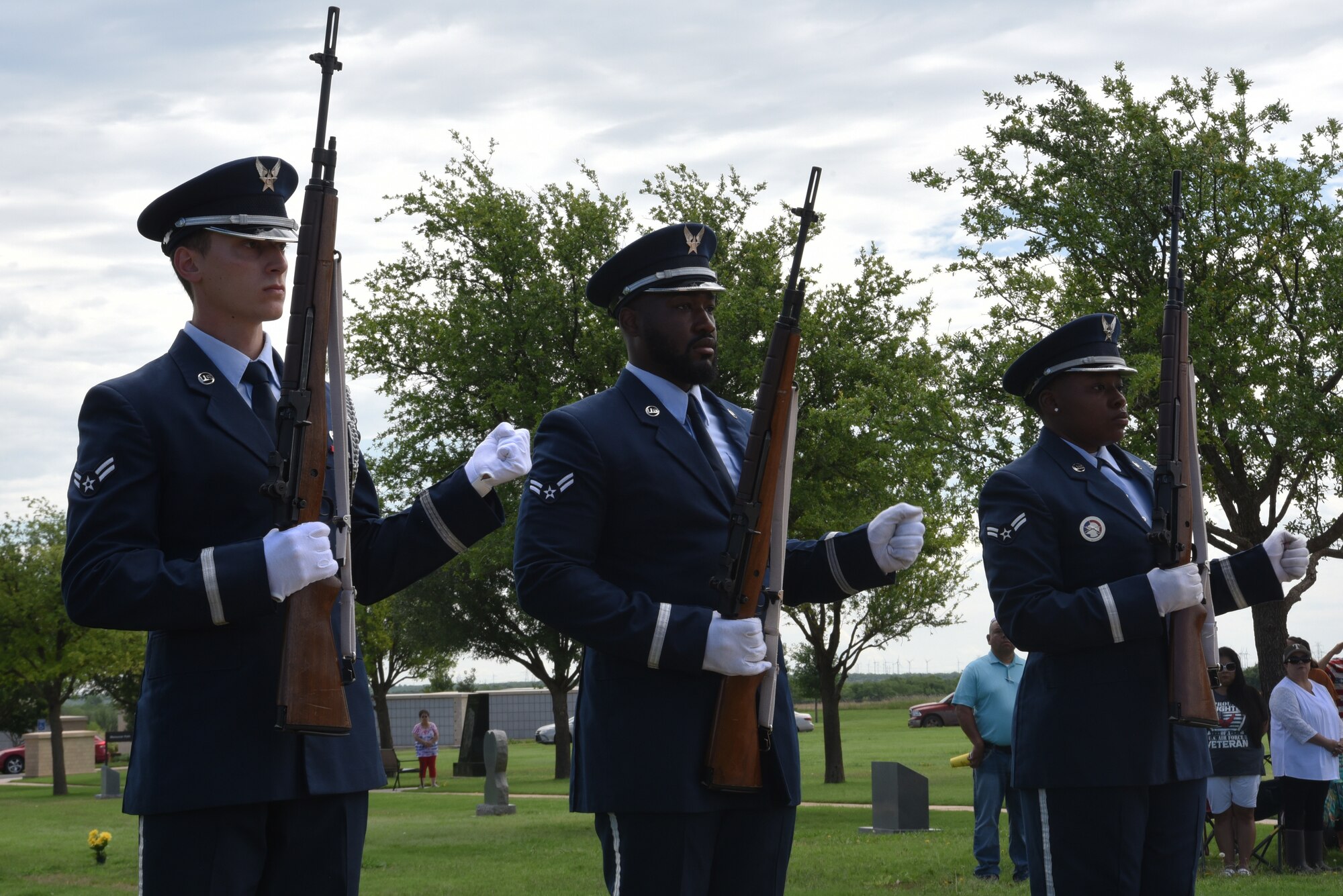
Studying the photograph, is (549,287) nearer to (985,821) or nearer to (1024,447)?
(1024,447)

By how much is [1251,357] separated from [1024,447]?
131 inches

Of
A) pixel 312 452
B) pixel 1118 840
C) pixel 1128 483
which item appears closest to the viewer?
pixel 312 452

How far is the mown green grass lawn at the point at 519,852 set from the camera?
13.6m

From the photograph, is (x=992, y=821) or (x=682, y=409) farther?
(x=992, y=821)

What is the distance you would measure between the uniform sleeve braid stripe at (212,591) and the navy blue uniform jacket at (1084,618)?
302 cm

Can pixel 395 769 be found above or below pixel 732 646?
below

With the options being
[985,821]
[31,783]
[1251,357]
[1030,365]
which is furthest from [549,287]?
[31,783]

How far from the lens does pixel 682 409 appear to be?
4715mm

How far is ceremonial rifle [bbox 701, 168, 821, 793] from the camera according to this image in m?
4.15

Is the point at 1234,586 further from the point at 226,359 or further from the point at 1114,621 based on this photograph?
the point at 226,359

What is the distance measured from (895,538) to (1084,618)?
1225 mm

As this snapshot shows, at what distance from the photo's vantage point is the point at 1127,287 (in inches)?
856

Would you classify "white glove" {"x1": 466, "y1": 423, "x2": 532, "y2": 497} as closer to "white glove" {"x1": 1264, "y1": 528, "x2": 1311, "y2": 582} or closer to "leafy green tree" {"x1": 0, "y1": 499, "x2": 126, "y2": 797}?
"white glove" {"x1": 1264, "y1": 528, "x2": 1311, "y2": 582}

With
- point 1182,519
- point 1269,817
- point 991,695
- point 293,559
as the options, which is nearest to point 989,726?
point 991,695
